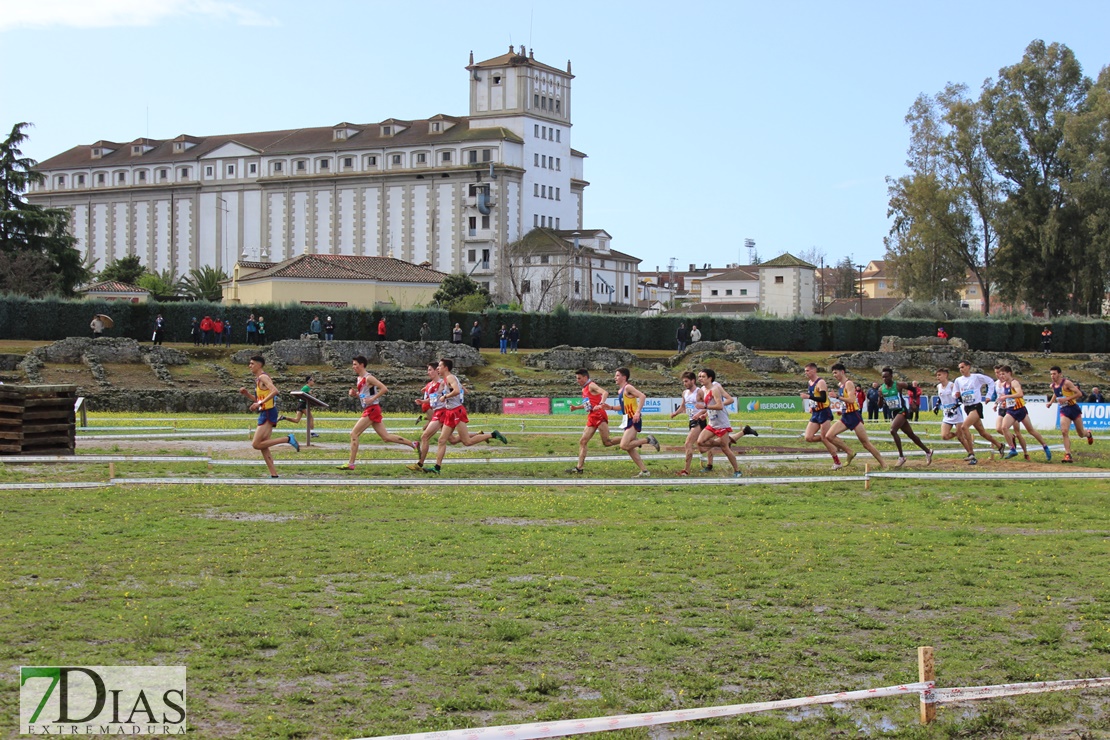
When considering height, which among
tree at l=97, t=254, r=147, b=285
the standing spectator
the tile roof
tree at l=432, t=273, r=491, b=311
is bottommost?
the standing spectator

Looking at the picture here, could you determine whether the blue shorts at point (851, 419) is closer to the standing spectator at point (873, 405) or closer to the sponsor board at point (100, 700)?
the sponsor board at point (100, 700)

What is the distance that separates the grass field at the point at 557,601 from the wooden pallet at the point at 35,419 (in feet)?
15.0

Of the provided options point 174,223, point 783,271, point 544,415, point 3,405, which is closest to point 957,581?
point 3,405

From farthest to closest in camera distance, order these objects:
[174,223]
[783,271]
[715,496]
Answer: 1. [174,223]
2. [783,271]
3. [715,496]

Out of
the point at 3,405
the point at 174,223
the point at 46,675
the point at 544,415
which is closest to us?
the point at 46,675

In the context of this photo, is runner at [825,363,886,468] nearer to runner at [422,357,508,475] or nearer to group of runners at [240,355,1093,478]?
group of runners at [240,355,1093,478]

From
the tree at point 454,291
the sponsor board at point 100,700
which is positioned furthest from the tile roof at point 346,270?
the sponsor board at point 100,700

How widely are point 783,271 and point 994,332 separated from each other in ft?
119

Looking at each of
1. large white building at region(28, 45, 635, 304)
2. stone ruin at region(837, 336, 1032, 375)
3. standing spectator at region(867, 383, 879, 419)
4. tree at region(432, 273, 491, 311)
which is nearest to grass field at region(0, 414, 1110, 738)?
standing spectator at region(867, 383, 879, 419)

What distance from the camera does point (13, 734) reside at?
645 cm

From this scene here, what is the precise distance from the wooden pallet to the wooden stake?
1732 cm

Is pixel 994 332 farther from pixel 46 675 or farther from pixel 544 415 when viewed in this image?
pixel 46 675

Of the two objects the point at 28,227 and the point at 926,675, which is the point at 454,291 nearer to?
the point at 28,227

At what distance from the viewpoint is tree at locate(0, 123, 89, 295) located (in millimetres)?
78438
